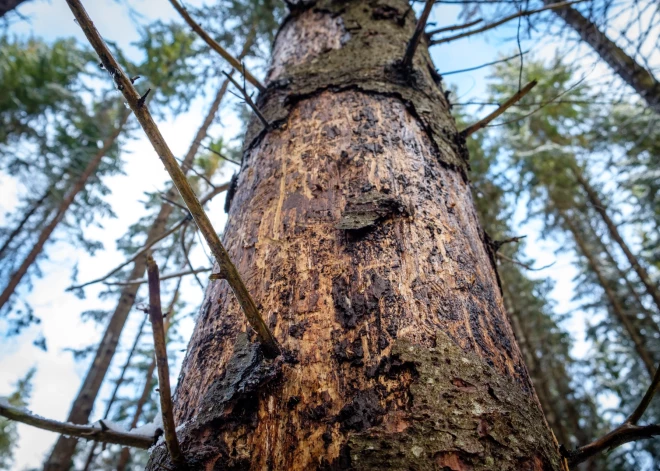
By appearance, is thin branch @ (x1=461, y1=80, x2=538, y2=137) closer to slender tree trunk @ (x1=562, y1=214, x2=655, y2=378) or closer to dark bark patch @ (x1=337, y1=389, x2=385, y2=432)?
dark bark patch @ (x1=337, y1=389, x2=385, y2=432)

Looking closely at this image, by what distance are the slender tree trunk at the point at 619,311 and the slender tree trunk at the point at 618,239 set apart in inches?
39.9

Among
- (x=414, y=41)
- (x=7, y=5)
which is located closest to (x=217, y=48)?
(x=414, y=41)

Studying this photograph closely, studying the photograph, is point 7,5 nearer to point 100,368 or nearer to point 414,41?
point 414,41

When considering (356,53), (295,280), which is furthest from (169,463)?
(356,53)

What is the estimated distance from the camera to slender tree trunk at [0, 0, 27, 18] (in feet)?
14.2

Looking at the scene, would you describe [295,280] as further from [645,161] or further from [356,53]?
[645,161]

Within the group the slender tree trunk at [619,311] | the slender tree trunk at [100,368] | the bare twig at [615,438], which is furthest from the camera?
the slender tree trunk at [619,311]

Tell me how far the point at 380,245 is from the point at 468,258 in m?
0.26

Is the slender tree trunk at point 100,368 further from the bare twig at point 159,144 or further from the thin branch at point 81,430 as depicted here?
the bare twig at point 159,144

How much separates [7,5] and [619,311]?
14.2 meters

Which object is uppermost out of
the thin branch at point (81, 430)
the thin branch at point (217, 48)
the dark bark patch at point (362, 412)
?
the thin branch at point (217, 48)

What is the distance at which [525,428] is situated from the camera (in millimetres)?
702

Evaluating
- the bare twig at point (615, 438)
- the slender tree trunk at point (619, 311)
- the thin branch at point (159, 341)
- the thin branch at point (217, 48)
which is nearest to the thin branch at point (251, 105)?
the thin branch at point (217, 48)

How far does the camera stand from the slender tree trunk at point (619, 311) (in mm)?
9445
